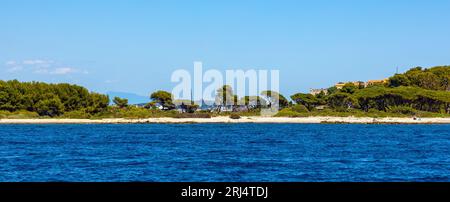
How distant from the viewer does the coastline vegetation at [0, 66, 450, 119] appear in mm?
106125

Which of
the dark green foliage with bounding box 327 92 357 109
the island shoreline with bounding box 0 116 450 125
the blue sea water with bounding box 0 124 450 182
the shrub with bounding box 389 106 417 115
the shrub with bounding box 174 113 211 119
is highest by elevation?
the dark green foliage with bounding box 327 92 357 109

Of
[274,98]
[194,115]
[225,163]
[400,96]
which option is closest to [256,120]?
[194,115]

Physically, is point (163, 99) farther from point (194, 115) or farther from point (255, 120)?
point (255, 120)

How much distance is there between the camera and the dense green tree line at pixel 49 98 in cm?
10525

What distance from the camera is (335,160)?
110ft

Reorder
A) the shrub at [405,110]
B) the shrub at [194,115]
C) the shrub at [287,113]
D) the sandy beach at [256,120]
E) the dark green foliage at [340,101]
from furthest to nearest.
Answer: the dark green foliage at [340,101], the shrub at [194,115], the shrub at [287,113], the shrub at [405,110], the sandy beach at [256,120]

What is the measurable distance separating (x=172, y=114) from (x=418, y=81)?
48.0m

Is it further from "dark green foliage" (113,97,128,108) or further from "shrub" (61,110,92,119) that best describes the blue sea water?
"dark green foliage" (113,97,128,108)

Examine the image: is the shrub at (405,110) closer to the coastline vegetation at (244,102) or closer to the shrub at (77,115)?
the coastline vegetation at (244,102)

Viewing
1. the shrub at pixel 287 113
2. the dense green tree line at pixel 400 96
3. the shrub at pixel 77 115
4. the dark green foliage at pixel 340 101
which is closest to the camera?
the shrub at pixel 77 115

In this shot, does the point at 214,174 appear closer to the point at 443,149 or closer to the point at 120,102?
the point at 443,149

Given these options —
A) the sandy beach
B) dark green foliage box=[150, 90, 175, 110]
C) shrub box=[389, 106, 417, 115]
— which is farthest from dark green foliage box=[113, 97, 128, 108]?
shrub box=[389, 106, 417, 115]

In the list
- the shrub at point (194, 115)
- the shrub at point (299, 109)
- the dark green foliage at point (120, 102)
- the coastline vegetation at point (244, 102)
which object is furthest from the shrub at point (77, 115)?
the shrub at point (299, 109)
